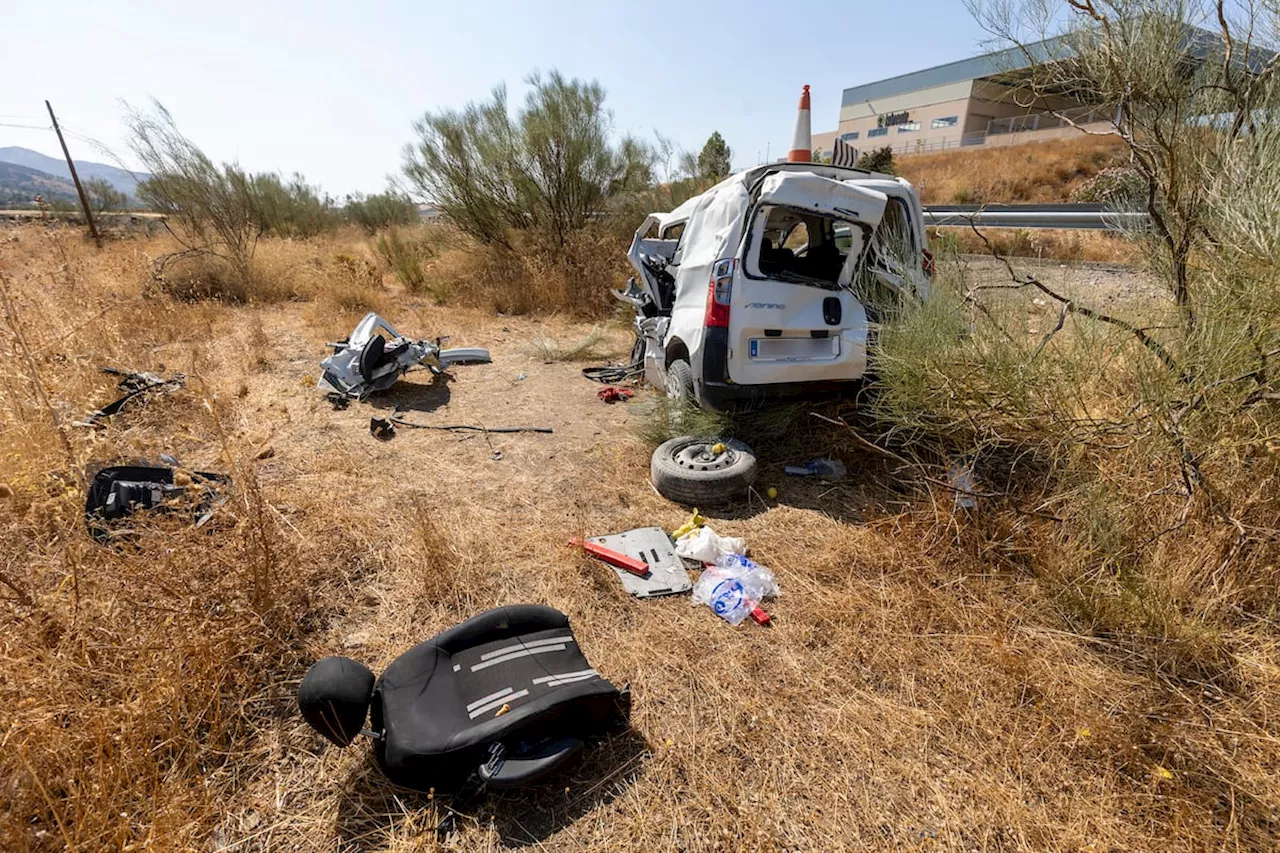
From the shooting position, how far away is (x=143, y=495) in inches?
107

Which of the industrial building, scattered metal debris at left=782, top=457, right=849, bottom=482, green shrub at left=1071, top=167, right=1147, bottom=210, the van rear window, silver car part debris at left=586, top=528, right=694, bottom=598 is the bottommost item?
silver car part debris at left=586, top=528, right=694, bottom=598

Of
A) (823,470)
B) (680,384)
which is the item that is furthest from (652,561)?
(680,384)

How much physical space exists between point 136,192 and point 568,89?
9.48 metres

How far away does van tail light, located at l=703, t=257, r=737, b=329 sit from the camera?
11.2 ft

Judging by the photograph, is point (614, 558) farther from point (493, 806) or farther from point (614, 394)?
point (614, 394)

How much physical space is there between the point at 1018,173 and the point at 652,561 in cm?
2476

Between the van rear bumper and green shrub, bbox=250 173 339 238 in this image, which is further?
green shrub, bbox=250 173 339 238

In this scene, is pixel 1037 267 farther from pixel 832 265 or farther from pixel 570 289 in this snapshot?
pixel 570 289

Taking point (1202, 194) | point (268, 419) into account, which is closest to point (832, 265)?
point (1202, 194)

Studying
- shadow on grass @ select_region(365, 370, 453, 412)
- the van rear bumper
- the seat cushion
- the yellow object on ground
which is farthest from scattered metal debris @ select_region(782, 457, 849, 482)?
shadow on grass @ select_region(365, 370, 453, 412)

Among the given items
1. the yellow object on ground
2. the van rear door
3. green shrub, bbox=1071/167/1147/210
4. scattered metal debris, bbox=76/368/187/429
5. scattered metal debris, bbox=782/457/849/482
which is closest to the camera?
green shrub, bbox=1071/167/1147/210

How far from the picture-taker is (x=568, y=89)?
10555 millimetres

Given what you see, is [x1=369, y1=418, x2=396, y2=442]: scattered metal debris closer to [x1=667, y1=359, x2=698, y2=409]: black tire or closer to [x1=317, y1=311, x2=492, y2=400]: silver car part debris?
[x1=317, y1=311, x2=492, y2=400]: silver car part debris

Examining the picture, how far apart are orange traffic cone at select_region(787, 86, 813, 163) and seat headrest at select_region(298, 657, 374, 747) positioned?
15.6 feet
